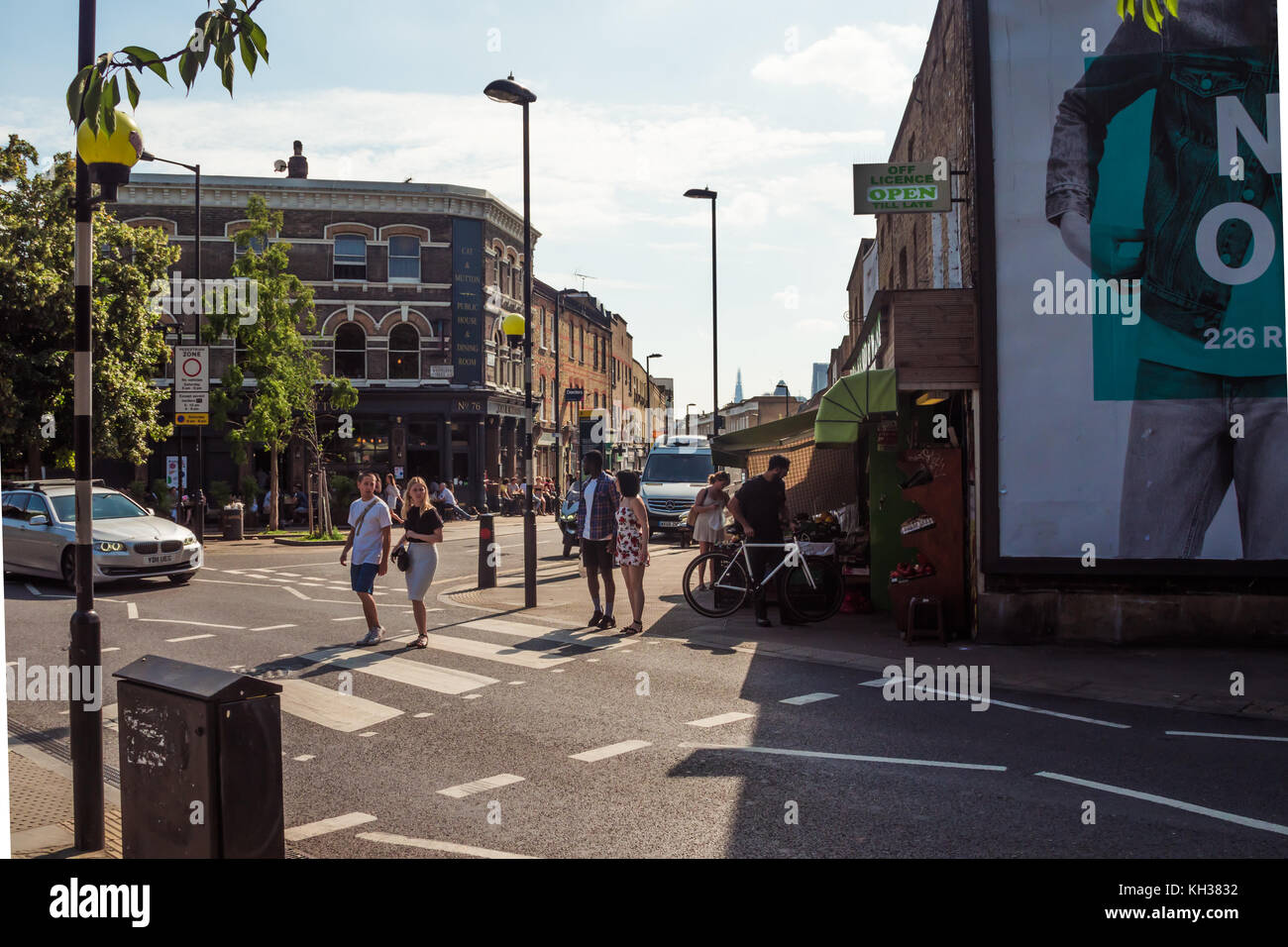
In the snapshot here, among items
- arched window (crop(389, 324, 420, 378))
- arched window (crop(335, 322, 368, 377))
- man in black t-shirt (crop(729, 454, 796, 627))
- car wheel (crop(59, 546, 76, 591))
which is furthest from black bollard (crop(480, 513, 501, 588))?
arched window (crop(335, 322, 368, 377))

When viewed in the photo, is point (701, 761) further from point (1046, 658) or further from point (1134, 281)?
point (1134, 281)

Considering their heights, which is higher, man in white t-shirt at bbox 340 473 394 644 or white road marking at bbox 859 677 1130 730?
man in white t-shirt at bbox 340 473 394 644

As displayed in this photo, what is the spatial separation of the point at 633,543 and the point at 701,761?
5672 millimetres

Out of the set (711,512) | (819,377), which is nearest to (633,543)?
(711,512)

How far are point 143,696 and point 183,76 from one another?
8.32 ft

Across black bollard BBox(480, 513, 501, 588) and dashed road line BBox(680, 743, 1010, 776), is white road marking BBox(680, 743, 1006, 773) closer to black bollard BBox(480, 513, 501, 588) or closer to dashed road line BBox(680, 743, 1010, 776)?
dashed road line BBox(680, 743, 1010, 776)

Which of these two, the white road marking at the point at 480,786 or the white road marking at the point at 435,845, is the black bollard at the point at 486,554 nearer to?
the white road marking at the point at 480,786

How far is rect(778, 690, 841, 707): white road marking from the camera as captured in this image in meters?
8.38

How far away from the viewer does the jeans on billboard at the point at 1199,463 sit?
10.7m

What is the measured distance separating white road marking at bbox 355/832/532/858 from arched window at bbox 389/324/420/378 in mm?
37092

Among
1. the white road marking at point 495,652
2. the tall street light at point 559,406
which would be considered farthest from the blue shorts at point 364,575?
the tall street light at point 559,406

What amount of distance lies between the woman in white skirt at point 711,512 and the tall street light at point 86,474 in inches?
431
